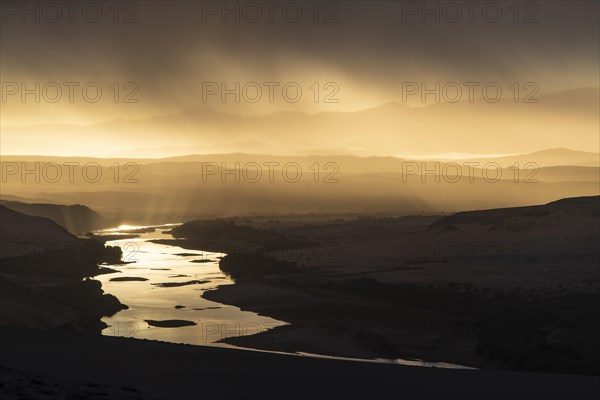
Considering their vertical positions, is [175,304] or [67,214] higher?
[67,214]

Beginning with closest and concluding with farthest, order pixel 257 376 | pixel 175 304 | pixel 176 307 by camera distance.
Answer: pixel 257 376
pixel 176 307
pixel 175 304

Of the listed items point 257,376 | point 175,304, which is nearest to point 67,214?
point 175,304

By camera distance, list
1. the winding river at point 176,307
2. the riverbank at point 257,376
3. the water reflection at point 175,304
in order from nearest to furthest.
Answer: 1. the riverbank at point 257,376
2. the winding river at point 176,307
3. the water reflection at point 175,304

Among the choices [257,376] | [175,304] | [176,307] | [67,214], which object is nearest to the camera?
[257,376]

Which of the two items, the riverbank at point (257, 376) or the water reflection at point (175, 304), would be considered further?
the water reflection at point (175, 304)

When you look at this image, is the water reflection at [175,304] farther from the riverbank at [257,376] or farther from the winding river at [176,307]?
the riverbank at [257,376]

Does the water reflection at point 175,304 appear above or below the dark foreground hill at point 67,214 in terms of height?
below

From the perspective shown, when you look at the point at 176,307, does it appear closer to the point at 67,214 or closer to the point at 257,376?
the point at 257,376

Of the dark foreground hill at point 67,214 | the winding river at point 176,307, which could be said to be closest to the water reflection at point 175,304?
the winding river at point 176,307

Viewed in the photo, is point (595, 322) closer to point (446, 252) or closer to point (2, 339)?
point (2, 339)

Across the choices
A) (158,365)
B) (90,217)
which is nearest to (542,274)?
(158,365)

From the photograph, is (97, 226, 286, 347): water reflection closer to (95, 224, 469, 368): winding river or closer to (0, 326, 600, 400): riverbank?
(95, 224, 469, 368): winding river
